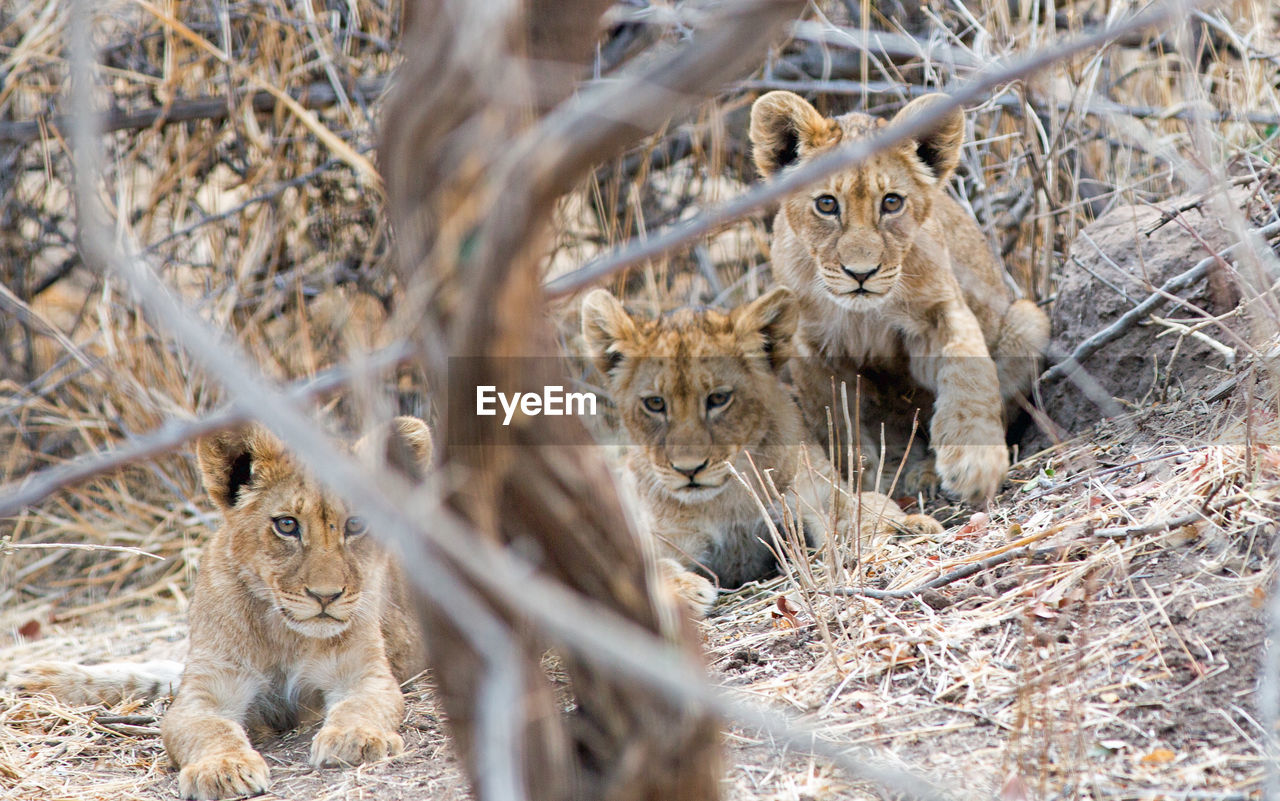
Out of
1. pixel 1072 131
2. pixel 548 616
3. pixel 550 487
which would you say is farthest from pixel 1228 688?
pixel 1072 131

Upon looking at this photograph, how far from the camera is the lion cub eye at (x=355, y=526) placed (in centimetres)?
378

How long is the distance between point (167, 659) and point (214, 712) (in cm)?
132

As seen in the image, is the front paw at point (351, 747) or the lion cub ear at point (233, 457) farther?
the lion cub ear at point (233, 457)

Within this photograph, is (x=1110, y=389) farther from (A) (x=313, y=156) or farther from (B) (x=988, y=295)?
(A) (x=313, y=156)

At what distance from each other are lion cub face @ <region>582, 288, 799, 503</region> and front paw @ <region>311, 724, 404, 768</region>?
4.84 feet

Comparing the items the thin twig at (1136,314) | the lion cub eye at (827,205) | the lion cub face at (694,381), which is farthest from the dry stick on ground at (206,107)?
the thin twig at (1136,314)

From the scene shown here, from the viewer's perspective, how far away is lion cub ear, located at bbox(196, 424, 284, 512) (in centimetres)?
382

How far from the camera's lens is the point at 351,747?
344 cm

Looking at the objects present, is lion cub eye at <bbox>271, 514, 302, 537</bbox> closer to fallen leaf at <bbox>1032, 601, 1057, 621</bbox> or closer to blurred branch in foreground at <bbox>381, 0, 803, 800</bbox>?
blurred branch in foreground at <bbox>381, 0, 803, 800</bbox>

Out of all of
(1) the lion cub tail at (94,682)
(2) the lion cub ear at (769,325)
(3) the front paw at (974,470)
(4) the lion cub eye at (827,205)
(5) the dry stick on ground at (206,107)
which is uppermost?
(5) the dry stick on ground at (206,107)

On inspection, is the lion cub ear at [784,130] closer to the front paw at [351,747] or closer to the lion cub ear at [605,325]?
the lion cub ear at [605,325]

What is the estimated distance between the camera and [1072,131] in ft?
18.5

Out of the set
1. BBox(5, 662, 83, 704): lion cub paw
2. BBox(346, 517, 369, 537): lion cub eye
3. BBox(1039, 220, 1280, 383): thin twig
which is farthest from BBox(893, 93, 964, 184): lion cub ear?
BBox(5, 662, 83, 704): lion cub paw

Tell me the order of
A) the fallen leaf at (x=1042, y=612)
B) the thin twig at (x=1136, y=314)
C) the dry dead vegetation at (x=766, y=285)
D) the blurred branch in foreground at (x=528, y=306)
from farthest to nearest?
the thin twig at (x=1136, y=314), the fallen leaf at (x=1042, y=612), the dry dead vegetation at (x=766, y=285), the blurred branch in foreground at (x=528, y=306)
